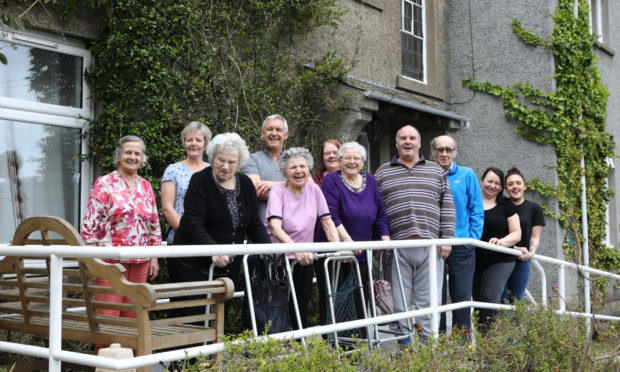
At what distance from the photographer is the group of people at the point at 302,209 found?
4.40 m

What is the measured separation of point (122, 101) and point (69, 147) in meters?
0.64

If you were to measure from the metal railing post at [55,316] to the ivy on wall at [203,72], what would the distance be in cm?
339

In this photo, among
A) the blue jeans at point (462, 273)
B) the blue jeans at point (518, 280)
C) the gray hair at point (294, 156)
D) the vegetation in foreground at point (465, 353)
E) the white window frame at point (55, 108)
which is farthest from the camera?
the blue jeans at point (518, 280)

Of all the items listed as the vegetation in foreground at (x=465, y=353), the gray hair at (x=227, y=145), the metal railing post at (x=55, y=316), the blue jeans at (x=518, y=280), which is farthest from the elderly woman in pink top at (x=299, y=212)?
the blue jeans at (x=518, y=280)

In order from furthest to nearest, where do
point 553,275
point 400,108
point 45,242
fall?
point 553,275, point 400,108, point 45,242

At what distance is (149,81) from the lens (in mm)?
6691

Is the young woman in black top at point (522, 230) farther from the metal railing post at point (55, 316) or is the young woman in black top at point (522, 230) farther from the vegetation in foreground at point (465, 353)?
the metal railing post at point (55, 316)

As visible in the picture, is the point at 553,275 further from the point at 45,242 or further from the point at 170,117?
the point at 45,242

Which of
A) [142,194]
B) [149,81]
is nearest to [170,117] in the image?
[149,81]

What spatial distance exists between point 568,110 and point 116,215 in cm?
774

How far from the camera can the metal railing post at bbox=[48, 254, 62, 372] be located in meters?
3.07

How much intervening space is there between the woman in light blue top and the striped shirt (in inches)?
57.3

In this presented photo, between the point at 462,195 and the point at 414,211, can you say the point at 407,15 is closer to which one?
the point at 462,195

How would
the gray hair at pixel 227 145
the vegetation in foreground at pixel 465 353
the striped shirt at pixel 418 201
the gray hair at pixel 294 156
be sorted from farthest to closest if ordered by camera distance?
the striped shirt at pixel 418 201
the gray hair at pixel 294 156
the gray hair at pixel 227 145
the vegetation in foreground at pixel 465 353
